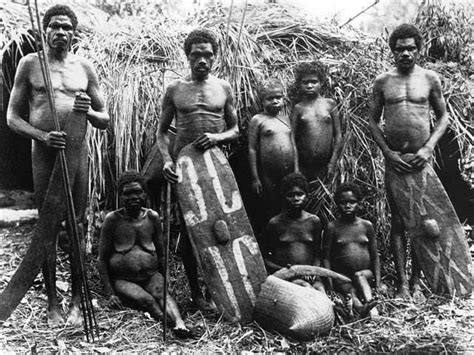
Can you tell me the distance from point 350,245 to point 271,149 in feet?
3.18

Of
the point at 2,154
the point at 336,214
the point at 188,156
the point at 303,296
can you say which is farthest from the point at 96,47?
the point at 303,296

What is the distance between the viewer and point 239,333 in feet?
12.4

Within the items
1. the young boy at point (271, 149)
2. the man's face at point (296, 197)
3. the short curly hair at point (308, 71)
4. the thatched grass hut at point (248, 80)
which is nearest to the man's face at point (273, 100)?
the young boy at point (271, 149)

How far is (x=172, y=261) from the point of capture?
517 centimetres

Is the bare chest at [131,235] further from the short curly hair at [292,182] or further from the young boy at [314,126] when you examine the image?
the young boy at [314,126]

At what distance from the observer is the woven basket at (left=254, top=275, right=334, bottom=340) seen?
3.63 metres

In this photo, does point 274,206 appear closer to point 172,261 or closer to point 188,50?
point 172,261

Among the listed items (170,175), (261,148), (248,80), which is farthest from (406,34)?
(170,175)

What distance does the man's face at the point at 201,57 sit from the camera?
4.20 metres

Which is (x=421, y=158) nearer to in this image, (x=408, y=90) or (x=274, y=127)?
(x=408, y=90)

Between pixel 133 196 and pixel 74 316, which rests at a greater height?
pixel 133 196

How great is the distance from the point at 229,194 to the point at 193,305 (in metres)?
0.84

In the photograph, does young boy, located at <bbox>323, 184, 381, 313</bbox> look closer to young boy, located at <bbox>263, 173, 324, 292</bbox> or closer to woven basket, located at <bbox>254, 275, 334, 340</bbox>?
young boy, located at <bbox>263, 173, 324, 292</bbox>

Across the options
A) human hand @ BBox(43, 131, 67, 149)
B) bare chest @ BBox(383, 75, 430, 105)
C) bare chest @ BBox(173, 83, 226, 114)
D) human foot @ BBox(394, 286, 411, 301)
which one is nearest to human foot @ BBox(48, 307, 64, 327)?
human hand @ BBox(43, 131, 67, 149)
